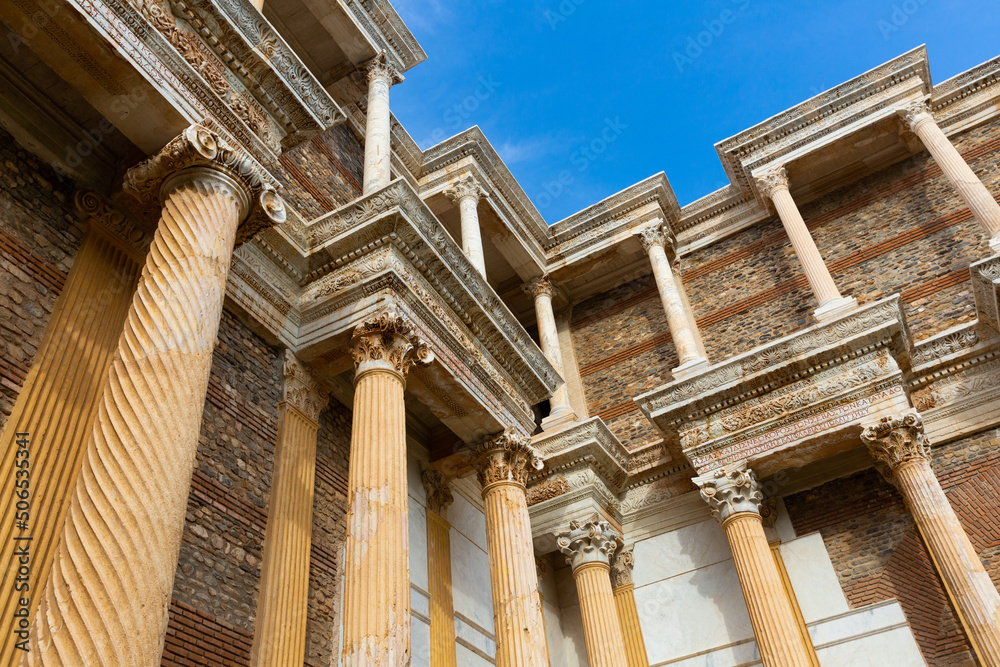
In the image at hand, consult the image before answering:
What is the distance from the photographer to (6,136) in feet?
20.7

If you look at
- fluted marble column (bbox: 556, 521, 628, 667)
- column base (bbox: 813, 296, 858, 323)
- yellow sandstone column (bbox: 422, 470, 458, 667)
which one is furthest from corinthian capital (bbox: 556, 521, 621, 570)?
column base (bbox: 813, 296, 858, 323)

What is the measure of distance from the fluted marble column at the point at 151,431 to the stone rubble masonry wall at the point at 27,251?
802 mm

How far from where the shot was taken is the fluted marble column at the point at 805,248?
1355cm

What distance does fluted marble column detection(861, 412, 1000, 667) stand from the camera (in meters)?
9.80

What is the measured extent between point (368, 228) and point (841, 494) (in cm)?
919

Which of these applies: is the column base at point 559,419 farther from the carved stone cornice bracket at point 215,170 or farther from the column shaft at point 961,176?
the carved stone cornice bracket at point 215,170

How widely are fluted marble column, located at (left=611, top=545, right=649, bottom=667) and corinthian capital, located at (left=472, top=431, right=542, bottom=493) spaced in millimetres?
4396

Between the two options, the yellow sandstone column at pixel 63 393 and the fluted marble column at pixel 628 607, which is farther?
the fluted marble column at pixel 628 607

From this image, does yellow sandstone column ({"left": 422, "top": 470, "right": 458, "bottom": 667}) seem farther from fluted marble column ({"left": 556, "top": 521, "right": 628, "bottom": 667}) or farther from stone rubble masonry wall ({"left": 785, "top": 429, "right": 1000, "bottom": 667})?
stone rubble masonry wall ({"left": 785, "top": 429, "right": 1000, "bottom": 667})

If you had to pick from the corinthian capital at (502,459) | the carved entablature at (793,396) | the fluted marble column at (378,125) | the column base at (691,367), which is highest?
the fluted marble column at (378,125)

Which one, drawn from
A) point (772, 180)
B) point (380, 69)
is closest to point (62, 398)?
point (380, 69)

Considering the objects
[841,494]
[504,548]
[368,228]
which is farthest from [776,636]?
[368,228]

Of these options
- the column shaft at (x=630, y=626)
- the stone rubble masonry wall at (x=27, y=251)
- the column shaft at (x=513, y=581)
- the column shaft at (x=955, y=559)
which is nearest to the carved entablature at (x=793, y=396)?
the column shaft at (x=955, y=559)

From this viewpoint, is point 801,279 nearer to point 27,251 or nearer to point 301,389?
point 301,389
